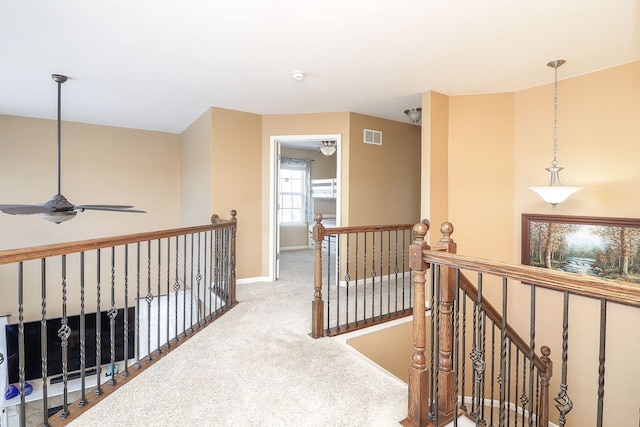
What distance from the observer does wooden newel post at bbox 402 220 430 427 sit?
1.76 m

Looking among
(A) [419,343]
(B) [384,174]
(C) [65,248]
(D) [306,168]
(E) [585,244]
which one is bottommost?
(A) [419,343]

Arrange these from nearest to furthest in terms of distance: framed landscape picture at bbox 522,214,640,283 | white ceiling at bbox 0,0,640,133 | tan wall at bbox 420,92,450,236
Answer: white ceiling at bbox 0,0,640,133 < framed landscape picture at bbox 522,214,640,283 < tan wall at bbox 420,92,450,236

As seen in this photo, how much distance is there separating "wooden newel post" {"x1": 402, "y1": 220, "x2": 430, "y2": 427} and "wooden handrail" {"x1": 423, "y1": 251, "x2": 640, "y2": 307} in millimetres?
212

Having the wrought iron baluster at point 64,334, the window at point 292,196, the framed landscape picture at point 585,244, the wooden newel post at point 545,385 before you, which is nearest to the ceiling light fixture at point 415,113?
the framed landscape picture at point 585,244

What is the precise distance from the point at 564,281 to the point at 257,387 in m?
1.82

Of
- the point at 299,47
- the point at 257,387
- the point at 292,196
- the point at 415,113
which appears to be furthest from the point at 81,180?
the point at 415,113

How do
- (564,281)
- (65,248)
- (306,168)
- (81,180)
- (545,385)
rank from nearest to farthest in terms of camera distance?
1. (564,281)
2. (65,248)
3. (545,385)
4. (81,180)
5. (306,168)

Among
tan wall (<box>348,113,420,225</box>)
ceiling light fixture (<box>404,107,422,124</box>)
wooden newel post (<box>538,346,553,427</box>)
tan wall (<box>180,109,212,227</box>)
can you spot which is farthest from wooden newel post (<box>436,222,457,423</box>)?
tan wall (<box>180,109,212,227</box>)

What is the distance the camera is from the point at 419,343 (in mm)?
1789

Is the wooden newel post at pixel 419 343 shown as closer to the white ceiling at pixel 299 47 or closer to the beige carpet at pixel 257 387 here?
the beige carpet at pixel 257 387

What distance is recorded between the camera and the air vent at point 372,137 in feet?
15.6

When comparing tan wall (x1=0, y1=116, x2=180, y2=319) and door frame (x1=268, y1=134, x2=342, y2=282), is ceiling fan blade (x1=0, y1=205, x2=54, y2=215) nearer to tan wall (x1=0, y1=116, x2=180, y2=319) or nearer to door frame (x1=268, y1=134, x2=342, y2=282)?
door frame (x1=268, y1=134, x2=342, y2=282)

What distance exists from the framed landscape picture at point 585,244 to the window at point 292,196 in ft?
16.9

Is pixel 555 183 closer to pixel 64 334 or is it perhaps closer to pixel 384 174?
pixel 384 174
